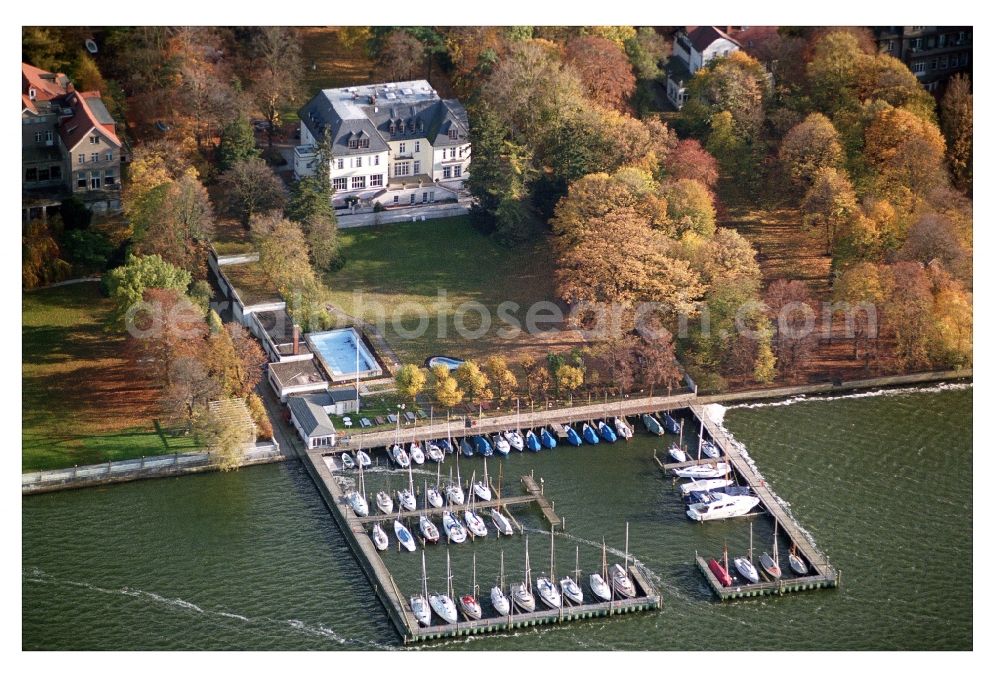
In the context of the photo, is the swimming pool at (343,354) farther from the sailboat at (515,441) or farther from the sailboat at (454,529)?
the sailboat at (454,529)

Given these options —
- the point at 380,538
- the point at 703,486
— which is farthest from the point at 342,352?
the point at 703,486

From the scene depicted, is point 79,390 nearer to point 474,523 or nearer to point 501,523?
point 474,523

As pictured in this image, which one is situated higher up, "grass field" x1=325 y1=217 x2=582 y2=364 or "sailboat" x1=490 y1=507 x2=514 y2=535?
"grass field" x1=325 y1=217 x2=582 y2=364

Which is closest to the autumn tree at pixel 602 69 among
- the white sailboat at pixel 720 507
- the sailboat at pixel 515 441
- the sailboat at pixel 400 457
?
the sailboat at pixel 515 441

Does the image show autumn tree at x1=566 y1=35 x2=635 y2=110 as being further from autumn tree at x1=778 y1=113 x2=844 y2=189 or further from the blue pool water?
the blue pool water

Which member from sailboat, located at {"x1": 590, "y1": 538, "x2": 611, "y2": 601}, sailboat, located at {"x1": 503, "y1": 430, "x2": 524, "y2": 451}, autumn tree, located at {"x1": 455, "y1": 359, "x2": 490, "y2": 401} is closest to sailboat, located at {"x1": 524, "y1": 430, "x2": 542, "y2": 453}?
sailboat, located at {"x1": 503, "y1": 430, "x2": 524, "y2": 451}
